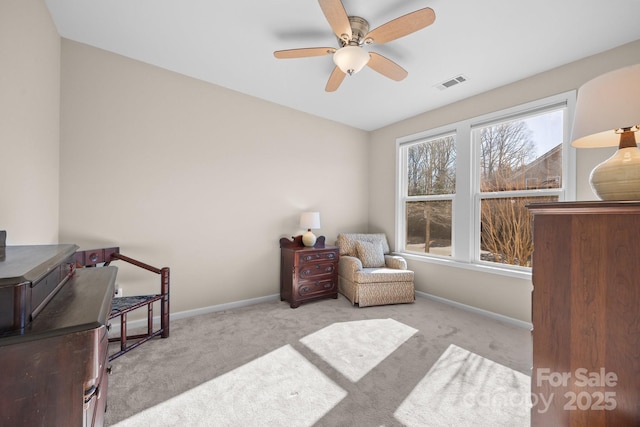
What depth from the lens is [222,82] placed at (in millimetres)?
2912

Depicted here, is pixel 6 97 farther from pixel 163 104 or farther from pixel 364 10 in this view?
pixel 364 10

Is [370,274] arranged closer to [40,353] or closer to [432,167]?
[432,167]

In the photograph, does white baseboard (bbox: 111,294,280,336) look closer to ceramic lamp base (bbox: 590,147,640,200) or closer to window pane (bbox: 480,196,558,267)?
window pane (bbox: 480,196,558,267)

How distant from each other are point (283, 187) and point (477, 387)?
2827 mm

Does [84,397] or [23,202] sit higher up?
[23,202]

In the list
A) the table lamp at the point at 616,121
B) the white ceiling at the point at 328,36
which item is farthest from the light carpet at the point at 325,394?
the white ceiling at the point at 328,36

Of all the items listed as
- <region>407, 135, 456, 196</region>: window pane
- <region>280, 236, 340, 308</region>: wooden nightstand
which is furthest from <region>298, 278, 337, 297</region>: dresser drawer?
<region>407, 135, 456, 196</region>: window pane

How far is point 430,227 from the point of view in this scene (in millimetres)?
3725

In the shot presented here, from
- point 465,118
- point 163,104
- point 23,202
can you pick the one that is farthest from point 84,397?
point 465,118

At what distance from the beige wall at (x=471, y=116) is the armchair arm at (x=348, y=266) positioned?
0.97 meters

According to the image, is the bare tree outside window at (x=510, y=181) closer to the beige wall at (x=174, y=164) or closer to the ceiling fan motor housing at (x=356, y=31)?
the beige wall at (x=174, y=164)

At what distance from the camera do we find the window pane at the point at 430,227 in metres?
3.52

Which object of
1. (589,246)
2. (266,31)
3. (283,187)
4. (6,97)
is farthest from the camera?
(283,187)

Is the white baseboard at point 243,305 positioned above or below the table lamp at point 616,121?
below
